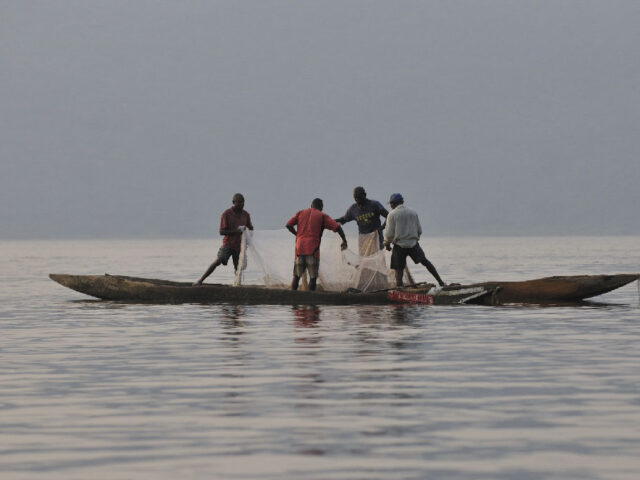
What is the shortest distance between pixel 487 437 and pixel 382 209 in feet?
42.6

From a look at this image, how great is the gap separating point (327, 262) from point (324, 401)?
11.9 m

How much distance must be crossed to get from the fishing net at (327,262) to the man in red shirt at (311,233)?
1.44 ft

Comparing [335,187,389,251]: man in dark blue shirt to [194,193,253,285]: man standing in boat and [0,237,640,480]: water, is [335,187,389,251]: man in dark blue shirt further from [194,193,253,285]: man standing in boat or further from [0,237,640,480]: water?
[0,237,640,480]: water

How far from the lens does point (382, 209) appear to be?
2078 centimetres

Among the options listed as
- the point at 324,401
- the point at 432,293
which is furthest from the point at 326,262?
the point at 324,401

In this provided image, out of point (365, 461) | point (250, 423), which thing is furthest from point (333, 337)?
point (365, 461)

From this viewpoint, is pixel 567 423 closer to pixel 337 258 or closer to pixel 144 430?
pixel 144 430

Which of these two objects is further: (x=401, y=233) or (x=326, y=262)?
(x=326, y=262)

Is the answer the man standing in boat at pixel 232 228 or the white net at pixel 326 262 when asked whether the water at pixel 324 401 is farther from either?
the man standing in boat at pixel 232 228

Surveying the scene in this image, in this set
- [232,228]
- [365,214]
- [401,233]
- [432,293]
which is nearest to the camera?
[401,233]

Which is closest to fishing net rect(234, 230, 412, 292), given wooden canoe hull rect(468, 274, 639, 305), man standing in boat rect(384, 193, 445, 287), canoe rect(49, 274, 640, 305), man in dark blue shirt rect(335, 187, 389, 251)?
man in dark blue shirt rect(335, 187, 389, 251)

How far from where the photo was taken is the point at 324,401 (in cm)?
966

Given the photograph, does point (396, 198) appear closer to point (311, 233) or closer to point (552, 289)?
point (311, 233)

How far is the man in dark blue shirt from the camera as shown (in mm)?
20750
